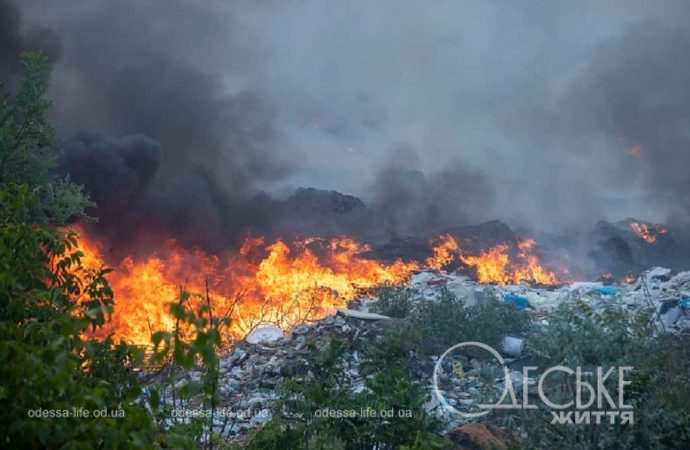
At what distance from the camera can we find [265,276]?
1802 cm

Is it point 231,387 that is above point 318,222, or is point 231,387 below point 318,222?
below

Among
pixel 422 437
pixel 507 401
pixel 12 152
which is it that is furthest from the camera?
pixel 12 152

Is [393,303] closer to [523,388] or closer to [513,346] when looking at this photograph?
[513,346]

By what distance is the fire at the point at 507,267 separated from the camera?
21625 millimetres

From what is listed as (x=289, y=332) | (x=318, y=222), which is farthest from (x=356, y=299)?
(x=318, y=222)

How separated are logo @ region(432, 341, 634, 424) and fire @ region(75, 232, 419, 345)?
5.50m

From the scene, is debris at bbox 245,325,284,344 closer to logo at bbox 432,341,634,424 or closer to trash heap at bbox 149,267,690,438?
trash heap at bbox 149,267,690,438

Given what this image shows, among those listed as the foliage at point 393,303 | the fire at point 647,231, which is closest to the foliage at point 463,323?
the foliage at point 393,303

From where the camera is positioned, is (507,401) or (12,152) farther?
(12,152)

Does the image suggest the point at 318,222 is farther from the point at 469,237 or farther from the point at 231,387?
the point at 231,387

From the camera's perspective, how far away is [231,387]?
9.45 m

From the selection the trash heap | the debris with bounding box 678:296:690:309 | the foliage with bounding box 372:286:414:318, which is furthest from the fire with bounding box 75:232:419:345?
the debris with bounding box 678:296:690:309

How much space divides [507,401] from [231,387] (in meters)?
4.98

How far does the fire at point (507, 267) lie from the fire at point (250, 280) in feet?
9.74
